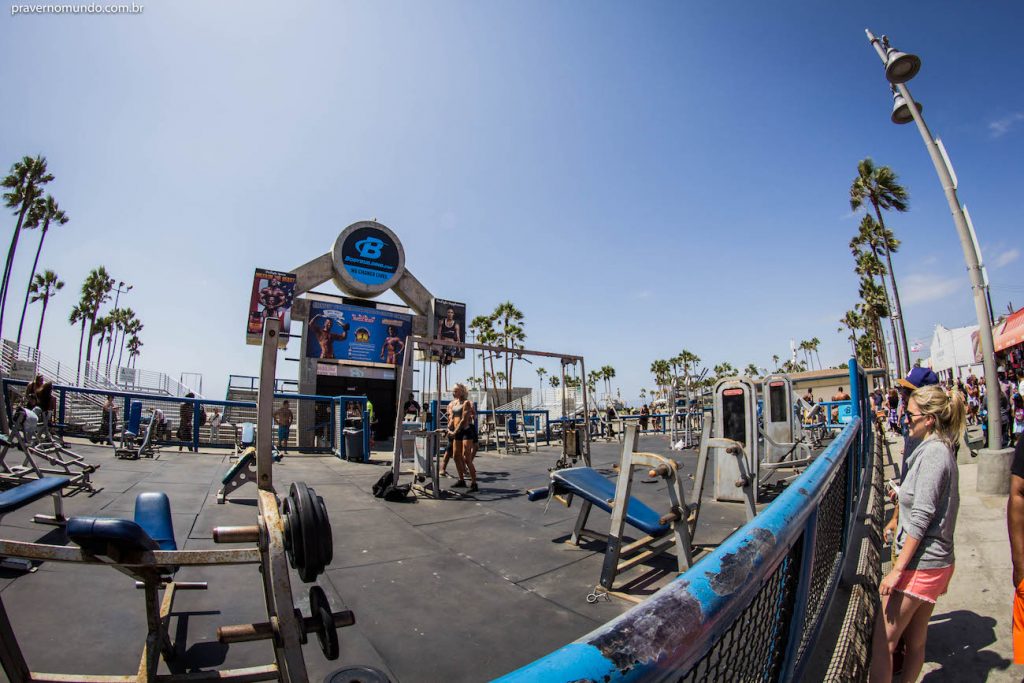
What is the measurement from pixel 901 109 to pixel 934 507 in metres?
8.36

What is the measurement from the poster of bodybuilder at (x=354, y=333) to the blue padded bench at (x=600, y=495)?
20.8 metres

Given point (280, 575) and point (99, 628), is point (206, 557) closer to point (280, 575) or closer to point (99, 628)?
point (280, 575)

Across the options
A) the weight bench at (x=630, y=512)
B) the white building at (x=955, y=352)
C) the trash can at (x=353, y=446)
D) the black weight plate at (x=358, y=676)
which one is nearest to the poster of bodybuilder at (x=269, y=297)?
the trash can at (x=353, y=446)

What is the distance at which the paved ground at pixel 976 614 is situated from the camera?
2.44m

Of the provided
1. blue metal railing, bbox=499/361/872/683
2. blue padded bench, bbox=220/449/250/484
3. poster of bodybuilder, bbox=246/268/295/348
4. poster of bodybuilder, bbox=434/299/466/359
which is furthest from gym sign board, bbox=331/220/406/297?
blue metal railing, bbox=499/361/872/683

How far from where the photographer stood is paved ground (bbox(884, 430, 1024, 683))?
2.44m

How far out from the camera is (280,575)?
5.66ft

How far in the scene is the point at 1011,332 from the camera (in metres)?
19.3

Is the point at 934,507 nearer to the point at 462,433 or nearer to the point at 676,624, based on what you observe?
the point at 676,624

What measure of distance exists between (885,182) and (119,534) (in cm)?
3671

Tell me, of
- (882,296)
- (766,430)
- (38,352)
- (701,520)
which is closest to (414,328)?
(38,352)

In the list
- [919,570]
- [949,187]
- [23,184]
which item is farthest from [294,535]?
[23,184]

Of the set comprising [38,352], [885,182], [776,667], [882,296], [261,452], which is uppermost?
[885,182]

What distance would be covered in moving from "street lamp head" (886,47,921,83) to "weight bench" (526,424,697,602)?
8031mm
